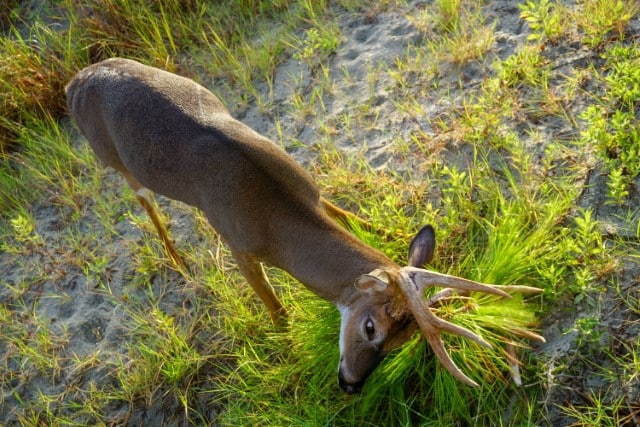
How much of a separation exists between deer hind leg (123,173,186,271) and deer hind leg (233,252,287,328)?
1020 millimetres

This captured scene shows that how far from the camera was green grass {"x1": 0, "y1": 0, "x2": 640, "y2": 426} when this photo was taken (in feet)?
11.7

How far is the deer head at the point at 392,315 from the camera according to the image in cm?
306

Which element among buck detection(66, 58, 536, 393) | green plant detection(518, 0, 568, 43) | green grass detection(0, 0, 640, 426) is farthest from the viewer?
green plant detection(518, 0, 568, 43)

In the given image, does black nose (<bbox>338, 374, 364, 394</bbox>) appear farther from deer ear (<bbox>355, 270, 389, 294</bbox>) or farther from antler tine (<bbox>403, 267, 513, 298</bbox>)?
antler tine (<bbox>403, 267, 513, 298</bbox>)

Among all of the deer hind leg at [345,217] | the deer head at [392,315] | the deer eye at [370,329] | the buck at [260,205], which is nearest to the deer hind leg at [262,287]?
the buck at [260,205]

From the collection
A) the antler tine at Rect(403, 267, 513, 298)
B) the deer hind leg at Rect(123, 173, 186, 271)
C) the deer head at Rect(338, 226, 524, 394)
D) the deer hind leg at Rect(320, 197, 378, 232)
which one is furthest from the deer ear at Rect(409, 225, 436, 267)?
the deer hind leg at Rect(123, 173, 186, 271)

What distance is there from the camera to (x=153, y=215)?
17.0 feet

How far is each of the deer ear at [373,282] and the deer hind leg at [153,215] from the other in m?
2.31

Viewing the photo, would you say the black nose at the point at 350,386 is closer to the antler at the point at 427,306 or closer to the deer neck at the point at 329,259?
the deer neck at the point at 329,259

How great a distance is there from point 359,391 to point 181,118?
2.15m

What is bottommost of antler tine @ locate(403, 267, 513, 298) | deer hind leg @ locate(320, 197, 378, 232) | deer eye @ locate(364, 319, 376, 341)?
deer hind leg @ locate(320, 197, 378, 232)

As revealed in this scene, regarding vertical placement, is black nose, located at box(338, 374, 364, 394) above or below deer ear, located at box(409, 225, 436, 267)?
below

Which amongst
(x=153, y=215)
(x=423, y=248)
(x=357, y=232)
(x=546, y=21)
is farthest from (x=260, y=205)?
(x=546, y=21)

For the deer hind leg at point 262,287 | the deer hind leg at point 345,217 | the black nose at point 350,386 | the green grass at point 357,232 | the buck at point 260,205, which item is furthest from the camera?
the deer hind leg at point 345,217
